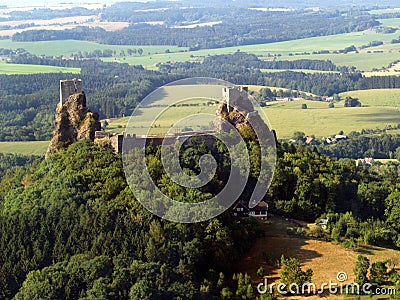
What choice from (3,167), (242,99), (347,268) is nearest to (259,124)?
(242,99)

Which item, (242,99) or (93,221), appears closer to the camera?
(93,221)

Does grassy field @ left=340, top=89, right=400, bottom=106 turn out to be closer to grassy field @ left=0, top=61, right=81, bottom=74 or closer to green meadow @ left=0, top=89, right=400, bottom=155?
green meadow @ left=0, top=89, right=400, bottom=155

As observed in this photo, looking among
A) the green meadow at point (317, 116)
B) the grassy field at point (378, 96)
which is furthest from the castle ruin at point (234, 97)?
the grassy field at point (378, 96)

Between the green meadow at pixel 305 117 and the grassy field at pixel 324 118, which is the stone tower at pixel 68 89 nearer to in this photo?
the green meadow at pixel 305 117

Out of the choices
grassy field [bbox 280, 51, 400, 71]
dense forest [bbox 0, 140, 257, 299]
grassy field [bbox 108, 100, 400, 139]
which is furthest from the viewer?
grassy field [bbox 280, 51, 400, 71]

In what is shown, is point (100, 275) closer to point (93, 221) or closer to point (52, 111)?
point (93, 221)

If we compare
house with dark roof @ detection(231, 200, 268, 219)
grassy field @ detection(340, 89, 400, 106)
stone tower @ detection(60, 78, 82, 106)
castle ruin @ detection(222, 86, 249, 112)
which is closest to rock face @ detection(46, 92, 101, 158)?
stone tower @ detection(60, 78, 82, 106)
